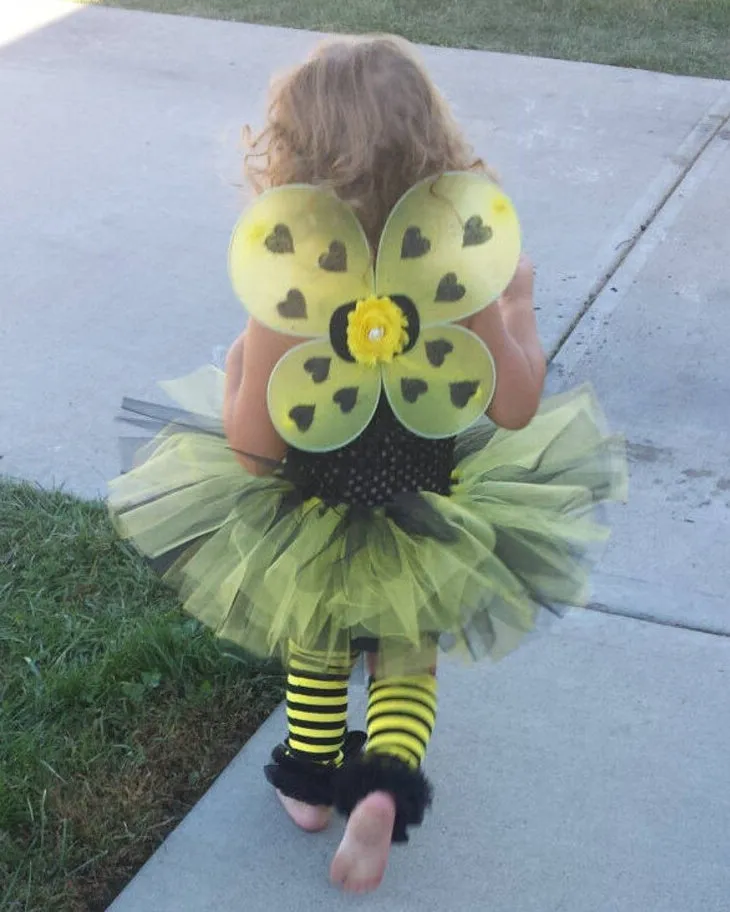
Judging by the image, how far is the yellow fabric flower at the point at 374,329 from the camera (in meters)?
2.09

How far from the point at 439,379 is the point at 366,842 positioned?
74 cm

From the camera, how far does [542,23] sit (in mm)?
7707

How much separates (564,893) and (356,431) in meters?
0.86

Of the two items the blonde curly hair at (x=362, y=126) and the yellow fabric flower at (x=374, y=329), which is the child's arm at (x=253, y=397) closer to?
the yellow fabric flower at (x=374, y=329)

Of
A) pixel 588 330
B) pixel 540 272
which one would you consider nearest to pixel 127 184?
pixel 540 272

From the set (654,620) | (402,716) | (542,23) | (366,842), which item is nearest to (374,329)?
(402,716)

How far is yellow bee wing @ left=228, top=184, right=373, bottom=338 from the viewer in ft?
6.73

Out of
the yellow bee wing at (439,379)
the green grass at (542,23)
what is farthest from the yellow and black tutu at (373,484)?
the green grass at (542,23)

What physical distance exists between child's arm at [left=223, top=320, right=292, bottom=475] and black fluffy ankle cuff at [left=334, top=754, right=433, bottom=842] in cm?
52

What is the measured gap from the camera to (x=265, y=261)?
2.09m

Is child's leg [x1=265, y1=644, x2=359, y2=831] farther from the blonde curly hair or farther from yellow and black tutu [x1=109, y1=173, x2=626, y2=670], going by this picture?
the blonde curly hair

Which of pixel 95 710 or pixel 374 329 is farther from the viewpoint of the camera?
pixel 95 710

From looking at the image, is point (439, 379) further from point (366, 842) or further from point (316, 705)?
point (366, 842)

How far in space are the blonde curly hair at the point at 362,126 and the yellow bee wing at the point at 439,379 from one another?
192 mm
